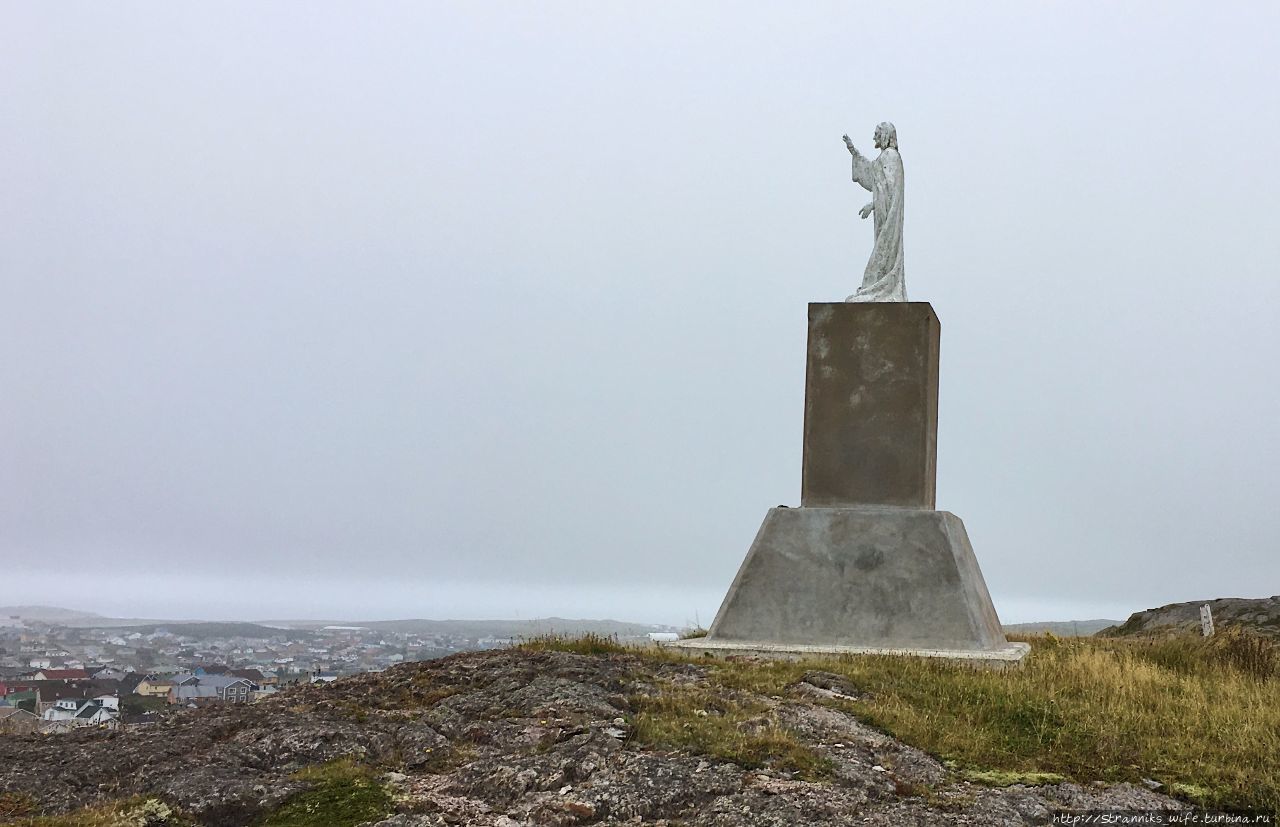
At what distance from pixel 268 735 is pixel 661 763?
2.62 m

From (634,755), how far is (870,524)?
6.23 metres

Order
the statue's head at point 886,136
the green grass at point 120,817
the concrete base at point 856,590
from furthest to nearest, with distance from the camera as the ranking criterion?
the statue's head at point 886,136, the concrete base at point 856,590, the green grass at point 120,817

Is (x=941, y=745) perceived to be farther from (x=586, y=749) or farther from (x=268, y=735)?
(x=268, y=735)

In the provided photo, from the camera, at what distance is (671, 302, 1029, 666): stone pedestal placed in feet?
40.3

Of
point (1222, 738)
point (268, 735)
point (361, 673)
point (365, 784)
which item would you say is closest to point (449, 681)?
point (361, 673)

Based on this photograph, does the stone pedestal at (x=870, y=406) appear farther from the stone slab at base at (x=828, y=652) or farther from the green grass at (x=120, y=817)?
the green grass at (x=120, y=817)

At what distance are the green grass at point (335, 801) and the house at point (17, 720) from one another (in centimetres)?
307

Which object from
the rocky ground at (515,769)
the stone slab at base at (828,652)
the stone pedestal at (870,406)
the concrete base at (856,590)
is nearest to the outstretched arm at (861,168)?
the stone pedestal at (870,406)

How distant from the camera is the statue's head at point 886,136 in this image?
14.3m

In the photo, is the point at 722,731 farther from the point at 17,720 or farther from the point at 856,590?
the point at 17,720

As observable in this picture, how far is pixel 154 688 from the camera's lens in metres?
10.3

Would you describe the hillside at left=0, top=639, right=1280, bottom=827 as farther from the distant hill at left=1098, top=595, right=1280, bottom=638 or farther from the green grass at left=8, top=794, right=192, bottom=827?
the distant hill at left=1098, top=595, right=1280, bottom=638

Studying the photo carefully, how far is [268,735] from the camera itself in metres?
7.69

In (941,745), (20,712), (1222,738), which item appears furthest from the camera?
(20,712)
